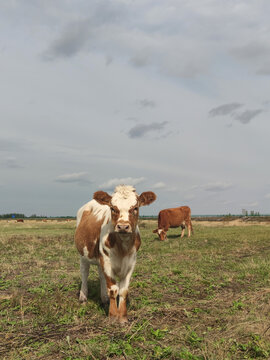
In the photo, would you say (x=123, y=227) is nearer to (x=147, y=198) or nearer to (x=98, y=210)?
(x=147, y=198)

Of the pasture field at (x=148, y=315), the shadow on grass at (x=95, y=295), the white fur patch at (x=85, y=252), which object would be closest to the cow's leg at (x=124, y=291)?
the pasture field at (x=148, y=315)

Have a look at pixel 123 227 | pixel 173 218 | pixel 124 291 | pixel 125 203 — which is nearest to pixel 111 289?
pixel 124 291

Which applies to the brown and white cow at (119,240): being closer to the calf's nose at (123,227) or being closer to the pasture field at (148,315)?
the calf's nose at (123,227)

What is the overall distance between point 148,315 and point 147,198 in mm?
Result: 2062

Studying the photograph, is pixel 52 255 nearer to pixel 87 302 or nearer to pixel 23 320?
pixel 87 302

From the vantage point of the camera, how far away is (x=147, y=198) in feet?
19.2

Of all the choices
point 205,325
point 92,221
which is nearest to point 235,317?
point 205,325

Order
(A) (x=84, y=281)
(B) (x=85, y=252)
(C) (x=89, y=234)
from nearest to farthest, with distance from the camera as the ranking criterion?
(C) (x=89, y=234)
(B) (x=85, y=252)
(A) (x=84, y=281)

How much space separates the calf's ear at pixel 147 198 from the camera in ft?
19.1

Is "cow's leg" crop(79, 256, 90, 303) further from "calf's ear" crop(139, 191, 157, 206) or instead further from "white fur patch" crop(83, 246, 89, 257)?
"calf's ear" crop(139, 191, 157, 206)

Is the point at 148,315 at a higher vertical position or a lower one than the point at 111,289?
lower

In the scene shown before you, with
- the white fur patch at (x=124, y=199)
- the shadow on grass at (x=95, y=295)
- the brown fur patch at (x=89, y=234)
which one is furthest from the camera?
the shadow on grass at (x=95, y=295)

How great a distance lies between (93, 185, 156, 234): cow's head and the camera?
4.97 metres

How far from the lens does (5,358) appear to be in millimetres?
4059
